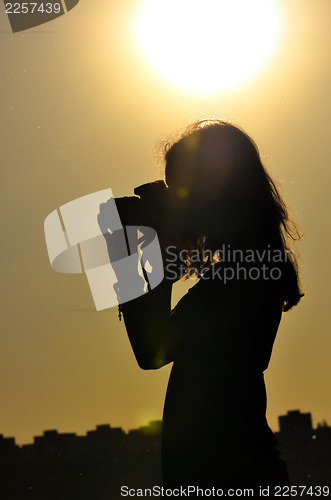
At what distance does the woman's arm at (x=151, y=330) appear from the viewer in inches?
53.6

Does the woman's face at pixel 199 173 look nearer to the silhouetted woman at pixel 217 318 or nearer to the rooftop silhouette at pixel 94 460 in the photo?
the silhouetted woman at pixel 217 318

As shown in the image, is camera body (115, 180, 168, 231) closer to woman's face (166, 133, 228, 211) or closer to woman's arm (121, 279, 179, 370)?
woman's face (166, 133, 228, 211)

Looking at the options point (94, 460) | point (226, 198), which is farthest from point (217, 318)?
point (94, 460)

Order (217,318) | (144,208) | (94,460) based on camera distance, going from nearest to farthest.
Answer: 1. (217,318)
2. (144,208)
3. (94,460)

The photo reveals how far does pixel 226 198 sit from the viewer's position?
153 centimetres

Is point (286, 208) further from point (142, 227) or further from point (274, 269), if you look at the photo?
point (142, 227)

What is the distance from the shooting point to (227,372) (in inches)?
52.9

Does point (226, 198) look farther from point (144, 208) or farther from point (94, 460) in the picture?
point (94, 460)

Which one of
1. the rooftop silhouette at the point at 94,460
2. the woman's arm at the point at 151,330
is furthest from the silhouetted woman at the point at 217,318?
the rooftop silhouette at the point at 94,460

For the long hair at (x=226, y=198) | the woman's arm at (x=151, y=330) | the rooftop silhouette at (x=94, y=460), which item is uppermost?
the long hair at (x=226, y=198)

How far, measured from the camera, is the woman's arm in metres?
1.36

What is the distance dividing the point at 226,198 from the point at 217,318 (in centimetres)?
37

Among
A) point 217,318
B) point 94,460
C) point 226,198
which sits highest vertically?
point 226,198

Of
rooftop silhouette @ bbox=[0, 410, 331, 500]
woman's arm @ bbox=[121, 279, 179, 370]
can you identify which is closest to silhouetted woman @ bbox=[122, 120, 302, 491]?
woman's arm @ bbox=[121, 279, 179, 370]
